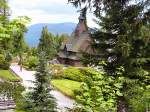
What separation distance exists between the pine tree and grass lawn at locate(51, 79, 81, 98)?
10086 millimetres

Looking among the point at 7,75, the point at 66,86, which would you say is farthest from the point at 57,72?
the point at 66,86

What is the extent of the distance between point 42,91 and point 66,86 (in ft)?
52.0

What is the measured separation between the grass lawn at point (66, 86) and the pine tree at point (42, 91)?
33.1ft

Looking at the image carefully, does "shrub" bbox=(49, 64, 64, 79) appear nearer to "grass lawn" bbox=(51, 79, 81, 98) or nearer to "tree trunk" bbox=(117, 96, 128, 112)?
"grass lawn" bbox=(51, 79, 81, 98)

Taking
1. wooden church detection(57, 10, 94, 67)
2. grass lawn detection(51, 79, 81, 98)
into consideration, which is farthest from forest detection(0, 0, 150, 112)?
wooden church detection(57, 10, 94, 67)

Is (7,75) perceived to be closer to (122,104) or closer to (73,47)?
(73,47)

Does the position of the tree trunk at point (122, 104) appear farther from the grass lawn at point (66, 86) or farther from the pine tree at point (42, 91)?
the grass lawn at point (66, 86)

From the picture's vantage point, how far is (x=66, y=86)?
4050 cm

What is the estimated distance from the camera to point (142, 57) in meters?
23.0

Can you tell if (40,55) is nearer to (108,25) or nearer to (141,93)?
(108,25)

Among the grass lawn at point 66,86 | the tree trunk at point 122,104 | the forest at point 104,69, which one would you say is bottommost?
the grass lawn at point 66,86

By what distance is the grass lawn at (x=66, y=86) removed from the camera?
36525mm

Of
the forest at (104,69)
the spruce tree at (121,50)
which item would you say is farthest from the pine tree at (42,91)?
the spruce tree at (121,50)

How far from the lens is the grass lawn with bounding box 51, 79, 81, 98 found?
36.5 m
